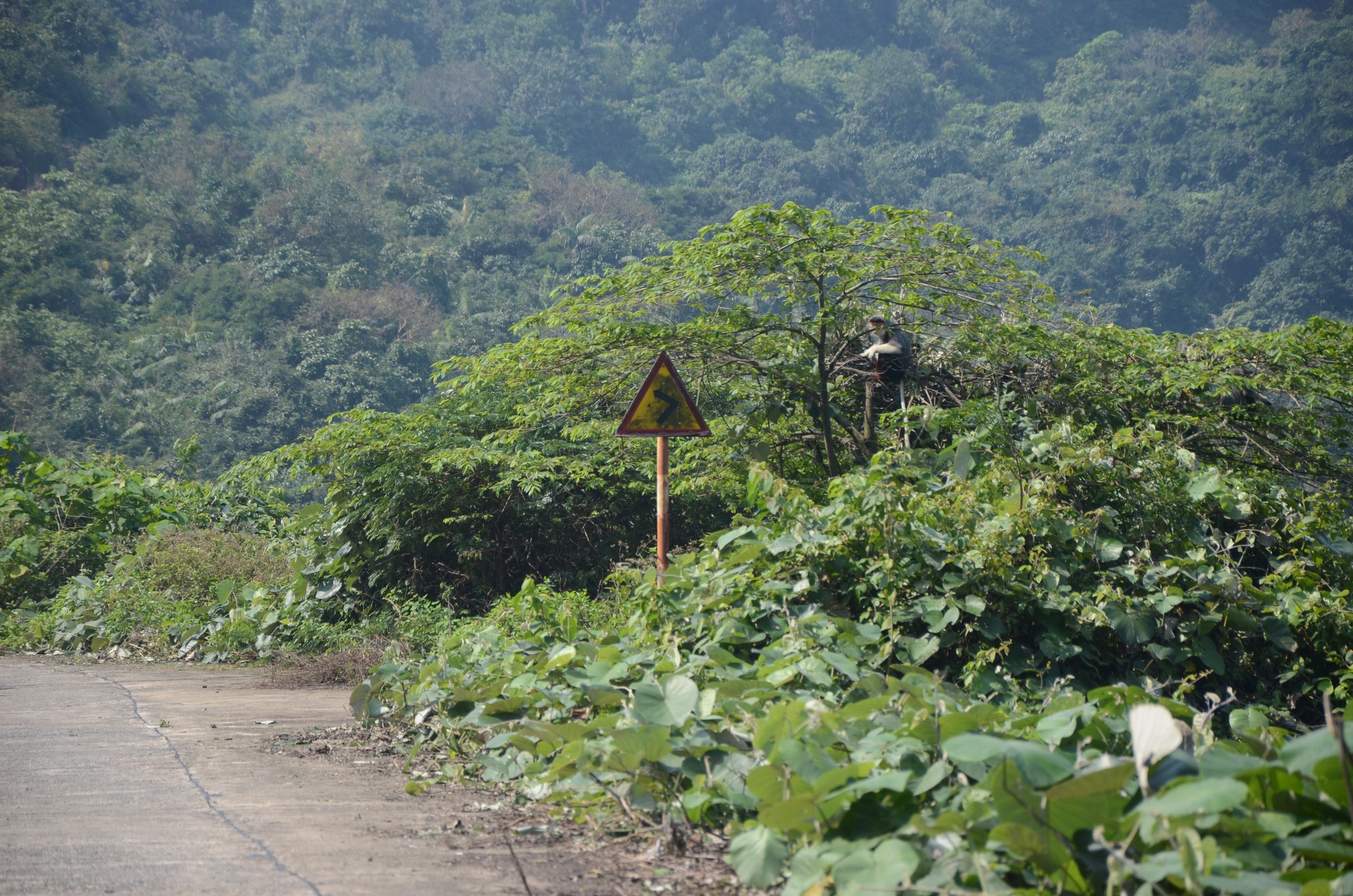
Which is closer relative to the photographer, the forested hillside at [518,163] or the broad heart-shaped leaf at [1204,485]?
the broad heart-shaped leaf at [1204,485]

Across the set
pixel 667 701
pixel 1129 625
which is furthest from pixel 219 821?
pixel 1129 625

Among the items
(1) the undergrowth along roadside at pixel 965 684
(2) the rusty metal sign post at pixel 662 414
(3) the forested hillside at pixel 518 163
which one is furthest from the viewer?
(3) the forested hillside at pixel 518 163

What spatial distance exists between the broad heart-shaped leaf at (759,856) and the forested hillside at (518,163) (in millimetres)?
19654

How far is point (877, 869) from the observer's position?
10.5 feet

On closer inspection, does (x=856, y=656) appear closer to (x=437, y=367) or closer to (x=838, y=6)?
(x=437, y=367)

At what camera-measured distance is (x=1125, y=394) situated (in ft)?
32.5

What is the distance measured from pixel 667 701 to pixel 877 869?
4.74 feet

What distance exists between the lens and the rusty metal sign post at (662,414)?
287 inches

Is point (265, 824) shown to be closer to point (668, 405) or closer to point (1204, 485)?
point (668, 405)

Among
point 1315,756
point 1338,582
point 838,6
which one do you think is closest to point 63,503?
point 1338,582

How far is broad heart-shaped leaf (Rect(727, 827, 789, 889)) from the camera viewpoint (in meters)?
3.47

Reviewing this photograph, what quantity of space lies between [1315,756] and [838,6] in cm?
8825

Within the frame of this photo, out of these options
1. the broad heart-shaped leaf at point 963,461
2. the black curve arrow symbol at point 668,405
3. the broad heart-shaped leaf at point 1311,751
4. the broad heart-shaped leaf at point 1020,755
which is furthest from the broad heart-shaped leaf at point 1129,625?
the broad heart-shaped leaf at point 1311,751

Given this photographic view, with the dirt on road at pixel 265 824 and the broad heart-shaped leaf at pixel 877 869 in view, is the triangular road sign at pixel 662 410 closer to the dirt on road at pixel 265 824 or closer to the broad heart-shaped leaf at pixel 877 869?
the dirt on road at pixel 265 824
